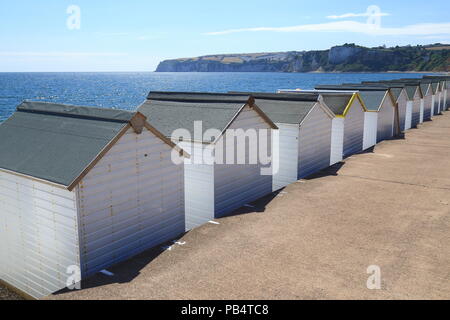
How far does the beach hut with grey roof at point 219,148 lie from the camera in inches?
464

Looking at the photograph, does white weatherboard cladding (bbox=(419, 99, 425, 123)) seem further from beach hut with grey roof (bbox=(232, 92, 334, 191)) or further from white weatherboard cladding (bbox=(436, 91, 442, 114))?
beach hut with grey roof (bbox=(232, 92, 334, 191))

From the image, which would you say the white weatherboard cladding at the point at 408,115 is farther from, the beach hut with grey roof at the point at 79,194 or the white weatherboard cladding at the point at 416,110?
the beach hut with grey roof at the point at 79,194

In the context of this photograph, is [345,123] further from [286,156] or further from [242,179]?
[242,179]

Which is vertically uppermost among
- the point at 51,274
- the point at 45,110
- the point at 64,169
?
the point at 45,110

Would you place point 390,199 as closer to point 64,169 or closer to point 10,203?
point 64,169

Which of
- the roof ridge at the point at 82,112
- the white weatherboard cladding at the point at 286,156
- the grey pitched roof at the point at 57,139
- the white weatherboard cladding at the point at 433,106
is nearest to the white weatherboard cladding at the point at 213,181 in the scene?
the white weatherboard cladding at the point at 286,156

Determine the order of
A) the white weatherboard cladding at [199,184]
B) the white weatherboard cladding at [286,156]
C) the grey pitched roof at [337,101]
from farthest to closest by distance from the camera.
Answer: the grey pitched roof at [337,101] → the white weatherboard cladding at [286,156] → the white weatherboard cladding at [199,184]

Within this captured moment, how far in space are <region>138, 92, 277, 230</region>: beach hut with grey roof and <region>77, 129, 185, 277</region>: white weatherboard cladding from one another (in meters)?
1.49

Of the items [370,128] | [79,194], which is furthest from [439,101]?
[79,194]

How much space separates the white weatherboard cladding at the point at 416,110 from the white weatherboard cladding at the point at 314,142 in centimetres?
1635

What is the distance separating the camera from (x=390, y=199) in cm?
1352
